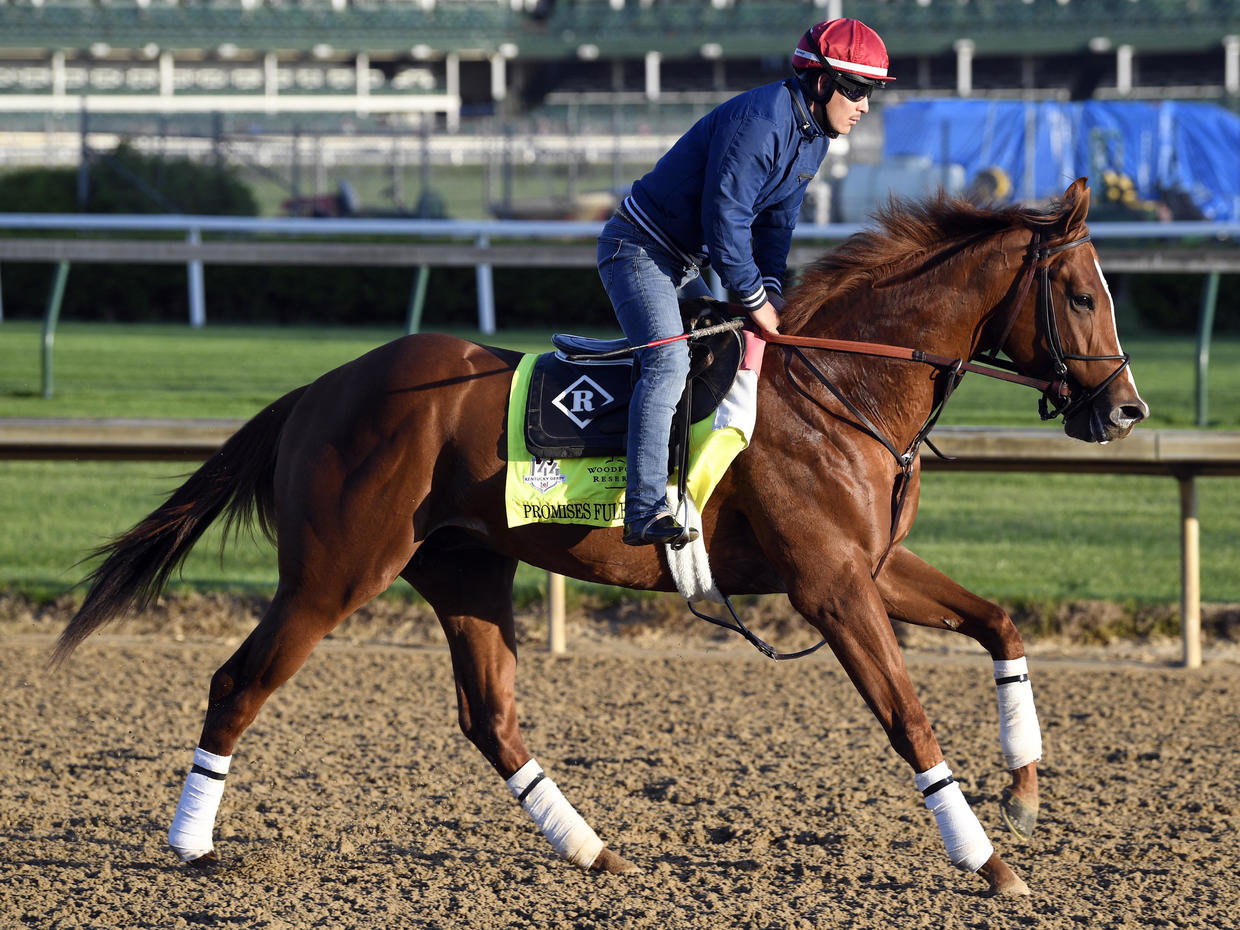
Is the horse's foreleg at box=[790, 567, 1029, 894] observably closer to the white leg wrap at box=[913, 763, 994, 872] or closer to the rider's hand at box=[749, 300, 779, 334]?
the white leg wrap at box=[913, 763, 994, 872]

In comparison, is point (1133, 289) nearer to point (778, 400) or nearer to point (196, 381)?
point (196, 381)

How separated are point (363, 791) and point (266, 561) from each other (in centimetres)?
353

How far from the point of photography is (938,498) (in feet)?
29.4

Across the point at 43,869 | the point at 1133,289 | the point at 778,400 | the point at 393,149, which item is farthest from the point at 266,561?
the point at 393,149

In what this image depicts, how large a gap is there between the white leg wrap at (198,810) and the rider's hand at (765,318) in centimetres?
182

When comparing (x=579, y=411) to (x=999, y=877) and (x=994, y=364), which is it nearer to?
(x=994, y=364)

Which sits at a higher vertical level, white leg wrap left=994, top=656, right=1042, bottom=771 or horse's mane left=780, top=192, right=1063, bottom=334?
horse's mane left=780, top=192, right=1063, bottom=334

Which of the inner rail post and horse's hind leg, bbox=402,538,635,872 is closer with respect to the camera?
horse's hind leg, bbox=402,538,635,872

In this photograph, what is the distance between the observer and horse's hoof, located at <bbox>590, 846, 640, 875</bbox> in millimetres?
3838

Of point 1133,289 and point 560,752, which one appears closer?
point 560,752

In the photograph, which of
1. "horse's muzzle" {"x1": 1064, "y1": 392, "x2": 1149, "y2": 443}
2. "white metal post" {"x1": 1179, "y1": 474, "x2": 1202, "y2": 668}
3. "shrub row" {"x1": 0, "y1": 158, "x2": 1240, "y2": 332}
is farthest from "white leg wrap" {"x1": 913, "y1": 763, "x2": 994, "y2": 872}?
"shrub row" {"x1": 0, "y1": 158, "x2": 1240, "y2": 332}

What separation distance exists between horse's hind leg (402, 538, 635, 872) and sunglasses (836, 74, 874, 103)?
5.26 feet

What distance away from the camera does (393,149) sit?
1969 centimetres

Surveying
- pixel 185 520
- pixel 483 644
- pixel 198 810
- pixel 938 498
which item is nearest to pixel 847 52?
pixel 483 644
